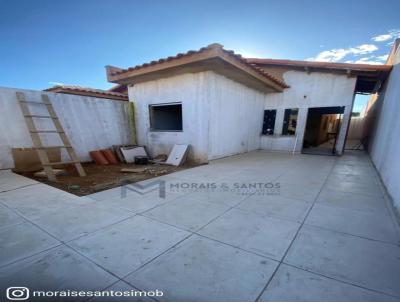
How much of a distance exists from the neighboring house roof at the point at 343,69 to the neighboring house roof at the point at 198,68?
93cm

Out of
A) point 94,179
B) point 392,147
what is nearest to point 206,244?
point 94,179

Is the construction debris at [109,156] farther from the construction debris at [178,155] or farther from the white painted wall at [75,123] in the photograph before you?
the construction debris at [178,155]

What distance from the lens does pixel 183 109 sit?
6055 mm

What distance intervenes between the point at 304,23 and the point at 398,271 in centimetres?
676

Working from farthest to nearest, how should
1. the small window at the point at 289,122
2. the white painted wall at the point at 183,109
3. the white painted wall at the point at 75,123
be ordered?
the small window at the point at 289,122 < the white painted wall at the point at 183,109 < the white painted wall at the point at 75,123

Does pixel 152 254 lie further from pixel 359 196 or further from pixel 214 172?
pixel 359 196

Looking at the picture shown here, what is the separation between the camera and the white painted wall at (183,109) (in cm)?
567

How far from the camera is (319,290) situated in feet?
4.22

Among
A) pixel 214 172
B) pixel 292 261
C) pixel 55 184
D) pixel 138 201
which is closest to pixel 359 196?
pixel 292 261

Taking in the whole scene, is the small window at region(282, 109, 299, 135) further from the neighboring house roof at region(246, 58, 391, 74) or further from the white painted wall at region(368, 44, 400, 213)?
the white painted wall at region(368, 44, 400, 213)

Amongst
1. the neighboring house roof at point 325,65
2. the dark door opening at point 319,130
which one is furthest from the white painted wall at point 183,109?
the dark door opening at point 319,130

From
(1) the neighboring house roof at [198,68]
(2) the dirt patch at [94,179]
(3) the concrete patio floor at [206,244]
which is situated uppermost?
(1) the neighboring house roof at [198,68]

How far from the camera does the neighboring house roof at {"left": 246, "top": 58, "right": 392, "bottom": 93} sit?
634 cm

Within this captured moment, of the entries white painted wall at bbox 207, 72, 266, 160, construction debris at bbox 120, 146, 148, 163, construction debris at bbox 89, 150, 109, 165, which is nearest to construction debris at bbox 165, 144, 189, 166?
white painted wall at bbox 207, 72, 266, 160
